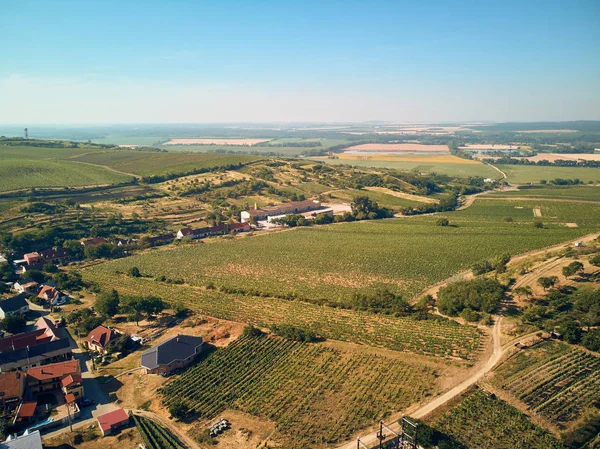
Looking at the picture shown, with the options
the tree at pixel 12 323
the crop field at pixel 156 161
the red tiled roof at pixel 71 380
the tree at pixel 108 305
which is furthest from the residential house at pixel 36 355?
the crop field at pixel 156 161

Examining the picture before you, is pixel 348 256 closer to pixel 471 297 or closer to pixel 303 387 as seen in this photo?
pixel 471 297

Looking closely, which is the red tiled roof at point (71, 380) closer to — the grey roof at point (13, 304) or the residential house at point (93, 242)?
the grey roof at point (13, 304)

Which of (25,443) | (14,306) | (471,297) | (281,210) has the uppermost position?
(281,210)

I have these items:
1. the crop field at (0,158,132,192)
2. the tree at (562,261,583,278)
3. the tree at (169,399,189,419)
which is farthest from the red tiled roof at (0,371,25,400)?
the crop field at (0,158,132,192)

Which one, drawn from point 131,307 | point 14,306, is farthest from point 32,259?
point 131,307

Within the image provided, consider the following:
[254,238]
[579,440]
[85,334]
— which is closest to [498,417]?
[579,440]

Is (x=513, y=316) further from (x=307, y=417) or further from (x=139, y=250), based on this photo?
(x=139, y=250)

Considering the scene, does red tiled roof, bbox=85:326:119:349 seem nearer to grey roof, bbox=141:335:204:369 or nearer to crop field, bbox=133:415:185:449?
grey roof, bbox=141:335:204:369

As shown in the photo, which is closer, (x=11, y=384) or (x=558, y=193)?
(x=11, y=384)
